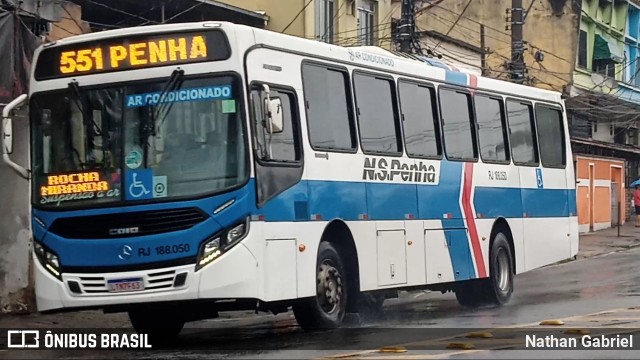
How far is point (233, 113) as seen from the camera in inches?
455

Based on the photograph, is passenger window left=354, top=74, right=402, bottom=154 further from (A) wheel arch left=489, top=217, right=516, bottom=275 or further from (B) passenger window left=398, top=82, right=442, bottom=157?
(A) wheel arch left=489, top=217, right=516, bottom=275

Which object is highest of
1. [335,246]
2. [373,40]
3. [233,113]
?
[373,40]

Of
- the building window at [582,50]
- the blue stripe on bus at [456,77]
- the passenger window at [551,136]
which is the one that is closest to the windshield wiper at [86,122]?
the blue stripe on bus at [456,77]

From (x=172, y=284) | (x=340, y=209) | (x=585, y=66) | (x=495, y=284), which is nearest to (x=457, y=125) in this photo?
(x=495, y=284)

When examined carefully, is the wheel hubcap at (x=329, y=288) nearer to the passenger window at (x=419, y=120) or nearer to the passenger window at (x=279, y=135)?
the passenger window at (x=279, y=135)

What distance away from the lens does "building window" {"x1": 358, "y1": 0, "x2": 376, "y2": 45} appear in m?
31.2

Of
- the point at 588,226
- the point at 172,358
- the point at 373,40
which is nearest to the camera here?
the point at 172,358

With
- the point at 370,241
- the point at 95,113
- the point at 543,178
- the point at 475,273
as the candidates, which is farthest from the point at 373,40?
the point at 95,113

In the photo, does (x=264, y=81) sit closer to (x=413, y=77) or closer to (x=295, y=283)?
(x=295, y=283)

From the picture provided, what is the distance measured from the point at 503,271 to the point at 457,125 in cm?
274

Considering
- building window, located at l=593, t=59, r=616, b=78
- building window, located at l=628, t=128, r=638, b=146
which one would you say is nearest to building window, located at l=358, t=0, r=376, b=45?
building window, located at l=593, t=59, r=616, b=78

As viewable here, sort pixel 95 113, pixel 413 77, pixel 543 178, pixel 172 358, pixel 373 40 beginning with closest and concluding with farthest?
pixel 172 358
pixel 95 113
pixel 413 77
pixel 543 178
pixel 373 40

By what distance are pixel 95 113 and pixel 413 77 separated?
5.18 m

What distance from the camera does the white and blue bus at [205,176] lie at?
1152 centimetres
